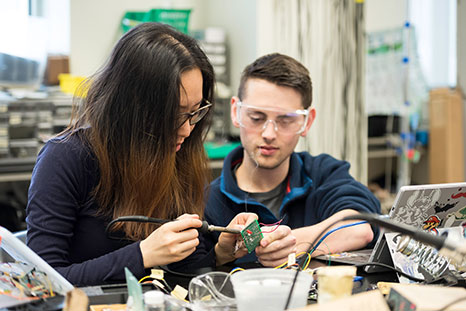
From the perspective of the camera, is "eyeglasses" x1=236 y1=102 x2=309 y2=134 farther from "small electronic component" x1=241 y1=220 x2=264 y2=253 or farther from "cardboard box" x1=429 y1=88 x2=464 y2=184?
"cardboard box" x1=429 y1=88 x2=464 y2=184

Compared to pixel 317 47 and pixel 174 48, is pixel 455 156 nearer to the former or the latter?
pixel 317 47

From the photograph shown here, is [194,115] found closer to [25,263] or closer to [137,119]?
[137,119]

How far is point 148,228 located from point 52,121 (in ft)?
5.26

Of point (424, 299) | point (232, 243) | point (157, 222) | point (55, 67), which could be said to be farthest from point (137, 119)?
point (55, 67)

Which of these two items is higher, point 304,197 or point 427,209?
point 427,209

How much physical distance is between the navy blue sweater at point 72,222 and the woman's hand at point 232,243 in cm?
25

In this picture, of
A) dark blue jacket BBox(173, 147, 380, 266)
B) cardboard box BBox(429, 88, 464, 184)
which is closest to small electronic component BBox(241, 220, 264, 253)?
dark blue jacket BBox(173, 147, 380, 266)

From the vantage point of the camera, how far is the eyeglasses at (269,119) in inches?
72.5

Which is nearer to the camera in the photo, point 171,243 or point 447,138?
point 171,243

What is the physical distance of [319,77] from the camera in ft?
10.3

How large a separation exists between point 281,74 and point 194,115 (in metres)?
0.55

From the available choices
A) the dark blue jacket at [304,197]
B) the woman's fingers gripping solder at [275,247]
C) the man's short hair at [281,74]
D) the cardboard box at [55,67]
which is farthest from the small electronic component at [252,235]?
the cardboard box at [55,67]

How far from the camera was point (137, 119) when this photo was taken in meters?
1.36

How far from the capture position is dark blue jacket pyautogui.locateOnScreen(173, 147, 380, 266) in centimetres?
174
